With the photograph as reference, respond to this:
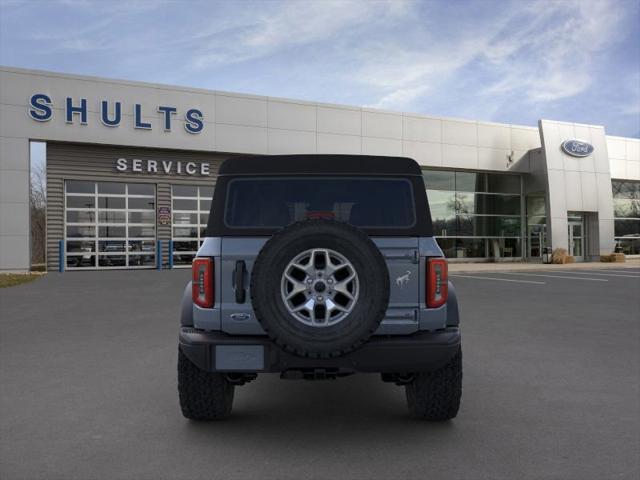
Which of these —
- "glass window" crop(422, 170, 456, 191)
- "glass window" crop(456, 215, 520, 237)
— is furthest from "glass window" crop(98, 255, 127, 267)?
"glass window" crop(456, 215, 520, 237)

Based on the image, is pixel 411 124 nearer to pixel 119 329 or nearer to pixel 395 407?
pixel 119 329

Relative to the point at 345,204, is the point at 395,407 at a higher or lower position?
lower

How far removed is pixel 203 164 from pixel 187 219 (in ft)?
8.40

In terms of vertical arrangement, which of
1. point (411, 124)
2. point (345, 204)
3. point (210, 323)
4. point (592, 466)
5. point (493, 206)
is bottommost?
point (592, 466)

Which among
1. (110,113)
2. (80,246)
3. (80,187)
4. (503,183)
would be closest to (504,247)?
(503,183)

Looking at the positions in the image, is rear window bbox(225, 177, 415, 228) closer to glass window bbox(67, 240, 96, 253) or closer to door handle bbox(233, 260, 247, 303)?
door handle bbox(233, 260, 247, 303)

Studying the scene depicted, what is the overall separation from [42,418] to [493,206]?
96.9ft

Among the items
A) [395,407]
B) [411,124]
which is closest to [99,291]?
[395,407]

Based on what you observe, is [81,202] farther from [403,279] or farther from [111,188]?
[403,279]

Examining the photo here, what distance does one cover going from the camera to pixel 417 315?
3.52 meters

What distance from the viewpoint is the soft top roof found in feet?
12.5

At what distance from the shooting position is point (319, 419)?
405 centimetres

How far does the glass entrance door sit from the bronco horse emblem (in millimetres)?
30021

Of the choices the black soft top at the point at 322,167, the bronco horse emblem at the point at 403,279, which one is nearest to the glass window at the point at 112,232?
the black soft top at the point at 322,167
